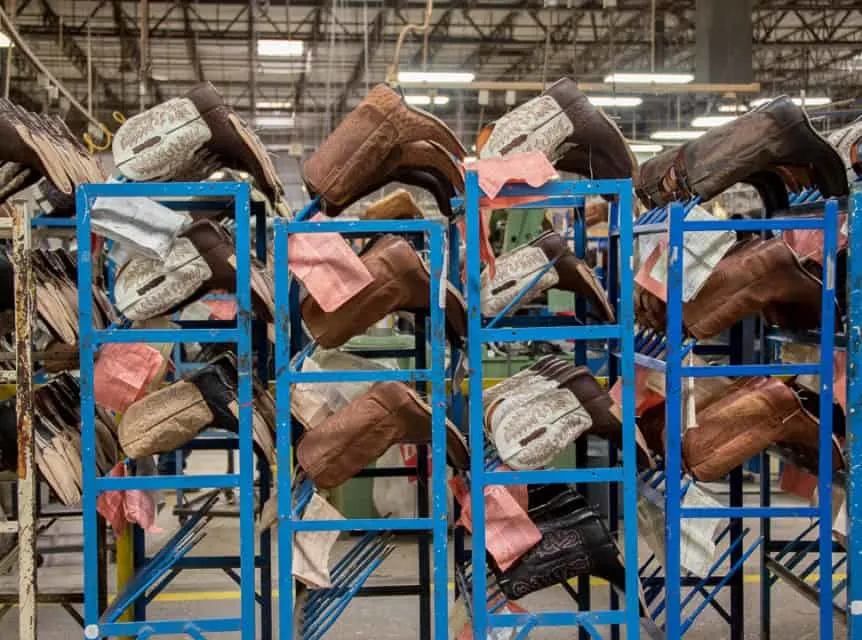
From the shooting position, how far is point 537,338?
3.86 metres

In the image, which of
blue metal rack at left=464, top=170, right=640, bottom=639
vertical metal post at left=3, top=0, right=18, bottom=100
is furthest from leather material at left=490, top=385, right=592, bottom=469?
vertical metal post at left=3, top=0, right=18, bottom=100

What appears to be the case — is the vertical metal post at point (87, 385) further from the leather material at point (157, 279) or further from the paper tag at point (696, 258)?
the paper tag at point (696, 258)

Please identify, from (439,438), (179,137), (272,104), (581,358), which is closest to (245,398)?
(439,438)

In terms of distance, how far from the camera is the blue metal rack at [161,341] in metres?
3.92

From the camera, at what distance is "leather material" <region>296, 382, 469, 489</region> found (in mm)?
4090

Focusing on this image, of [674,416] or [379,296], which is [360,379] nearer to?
[379,296]

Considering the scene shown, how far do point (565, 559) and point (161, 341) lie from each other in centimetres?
176

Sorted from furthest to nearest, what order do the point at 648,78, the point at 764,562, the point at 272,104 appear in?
the point at 272,104, the point at 648,78, the point at 764,562

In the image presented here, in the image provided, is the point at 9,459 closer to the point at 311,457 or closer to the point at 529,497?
the point at 311,457

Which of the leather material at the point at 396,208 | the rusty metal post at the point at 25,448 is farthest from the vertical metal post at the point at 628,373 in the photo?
the rusty metal post at the point at 25,448

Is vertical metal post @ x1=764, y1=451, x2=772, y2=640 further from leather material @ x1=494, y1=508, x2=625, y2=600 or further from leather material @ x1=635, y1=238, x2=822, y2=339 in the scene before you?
leather material @ x1=494, y1=508, x2=625, y2=600

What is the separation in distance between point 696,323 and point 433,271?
3.83ft

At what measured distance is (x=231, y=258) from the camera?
4.16 metres

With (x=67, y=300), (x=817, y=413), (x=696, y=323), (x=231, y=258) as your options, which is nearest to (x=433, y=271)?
(x=231, y=258)
